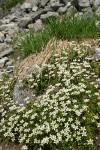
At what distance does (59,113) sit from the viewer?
18.9ft

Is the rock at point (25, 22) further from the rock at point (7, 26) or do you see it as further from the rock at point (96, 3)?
the rock at point (96, 3)

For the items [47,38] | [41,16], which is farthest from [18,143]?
[41,16]

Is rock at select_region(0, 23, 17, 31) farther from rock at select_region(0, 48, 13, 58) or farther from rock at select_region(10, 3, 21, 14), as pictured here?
rock at select_region(10, 3, 21, 14)

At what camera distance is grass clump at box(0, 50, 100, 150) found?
5.48m

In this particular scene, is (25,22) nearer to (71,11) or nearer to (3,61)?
(71,11)

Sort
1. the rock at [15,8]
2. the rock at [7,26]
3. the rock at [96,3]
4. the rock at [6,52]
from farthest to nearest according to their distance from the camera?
the rock at [15,8]
the rock at [7,26]
the rock at [96,3]
the rock at [6,52]

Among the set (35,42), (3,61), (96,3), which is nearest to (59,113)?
(35,42)

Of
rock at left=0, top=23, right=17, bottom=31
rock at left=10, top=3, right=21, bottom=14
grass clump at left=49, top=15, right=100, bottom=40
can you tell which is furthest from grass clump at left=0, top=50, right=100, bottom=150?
rock at left=10, top=3, right=21, bottom=14

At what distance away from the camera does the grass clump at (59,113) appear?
5477 mm

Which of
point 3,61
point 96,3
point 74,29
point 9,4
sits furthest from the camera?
point 9,4

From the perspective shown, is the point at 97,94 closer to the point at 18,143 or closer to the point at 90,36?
the point at 18,143

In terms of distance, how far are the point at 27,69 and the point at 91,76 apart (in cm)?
157

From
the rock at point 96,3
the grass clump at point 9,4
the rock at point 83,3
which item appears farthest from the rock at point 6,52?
the grass clump at point 9,4

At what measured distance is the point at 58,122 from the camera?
5660 mm
